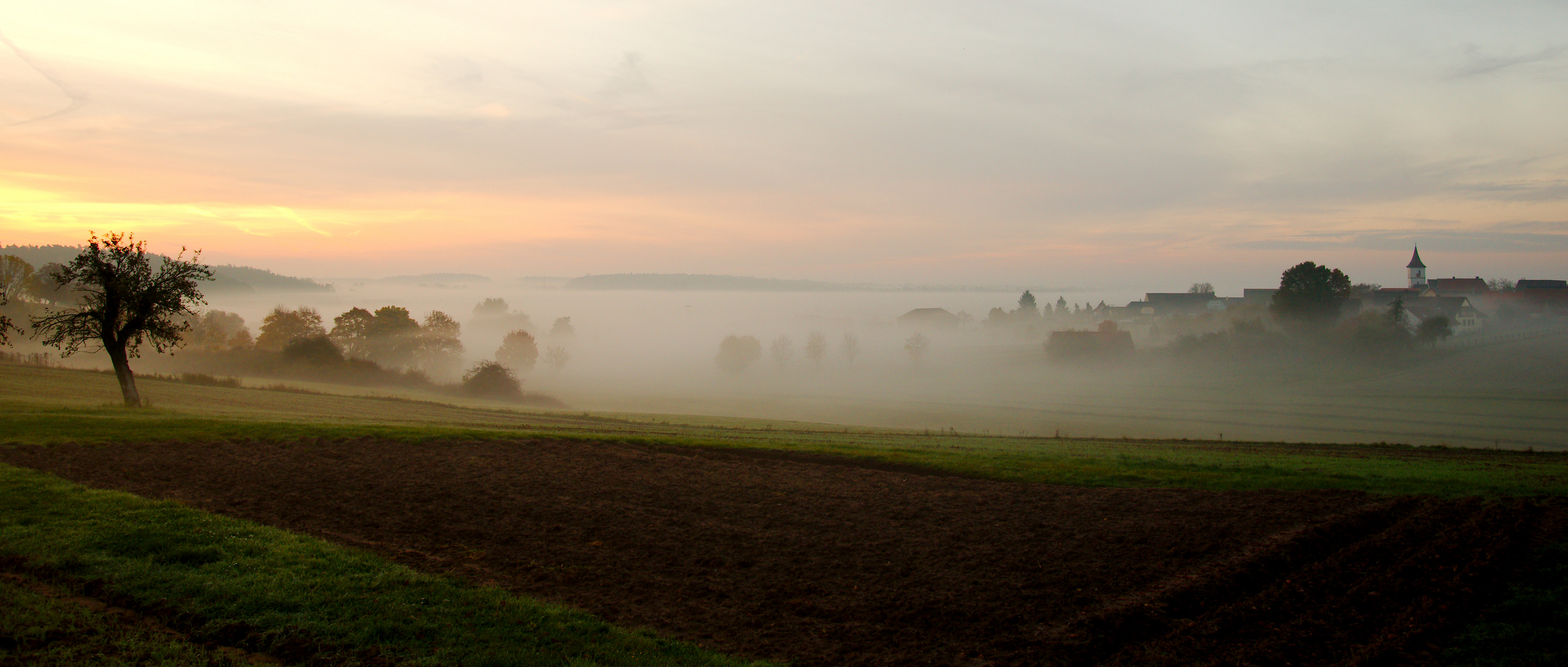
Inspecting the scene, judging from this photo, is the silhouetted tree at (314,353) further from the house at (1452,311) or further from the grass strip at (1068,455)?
the house at (1452,311)

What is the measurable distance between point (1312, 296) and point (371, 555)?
107 m

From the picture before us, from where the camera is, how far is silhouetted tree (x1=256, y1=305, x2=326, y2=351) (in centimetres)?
7962

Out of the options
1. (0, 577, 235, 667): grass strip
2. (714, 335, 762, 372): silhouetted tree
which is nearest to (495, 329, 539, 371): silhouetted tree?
(714, 335, 762, 372): silhouetted tree

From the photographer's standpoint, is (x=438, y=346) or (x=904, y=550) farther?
(x=438, y=346)

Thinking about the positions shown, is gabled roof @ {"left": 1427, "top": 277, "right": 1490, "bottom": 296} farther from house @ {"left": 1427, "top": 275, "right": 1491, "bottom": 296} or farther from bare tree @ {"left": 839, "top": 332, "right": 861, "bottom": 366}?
bare tree @ {"left": 839, "top": 332, "right": 861, "bottom": 366}

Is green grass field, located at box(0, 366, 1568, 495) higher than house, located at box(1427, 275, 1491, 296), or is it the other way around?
house, located at box(1427, 275, 1491, 296)

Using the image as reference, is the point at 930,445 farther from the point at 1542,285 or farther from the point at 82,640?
the point at 1542,285

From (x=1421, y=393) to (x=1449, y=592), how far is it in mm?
73034

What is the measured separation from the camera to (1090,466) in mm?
20344

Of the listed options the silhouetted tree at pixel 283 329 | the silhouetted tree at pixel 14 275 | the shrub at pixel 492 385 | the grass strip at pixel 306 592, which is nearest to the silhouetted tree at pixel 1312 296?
the shrub at pixel 492 385

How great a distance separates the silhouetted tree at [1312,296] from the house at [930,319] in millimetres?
82572

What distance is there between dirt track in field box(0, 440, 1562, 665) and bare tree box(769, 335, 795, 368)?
3693 inches

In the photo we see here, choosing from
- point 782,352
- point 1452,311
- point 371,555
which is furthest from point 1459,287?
point 371,555

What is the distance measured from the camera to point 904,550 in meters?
12.5
